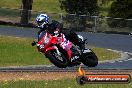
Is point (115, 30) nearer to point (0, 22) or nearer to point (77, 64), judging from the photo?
point (0, 22)

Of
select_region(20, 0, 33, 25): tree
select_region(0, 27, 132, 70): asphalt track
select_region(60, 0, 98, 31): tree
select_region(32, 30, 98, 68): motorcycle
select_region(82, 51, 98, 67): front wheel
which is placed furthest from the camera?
select_region(20, 0, 33, 25): tree

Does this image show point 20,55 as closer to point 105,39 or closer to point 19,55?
point 19,55

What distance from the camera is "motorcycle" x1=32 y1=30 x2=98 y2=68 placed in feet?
26.3

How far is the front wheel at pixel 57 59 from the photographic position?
8038 mm

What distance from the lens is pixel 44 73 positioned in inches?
1028

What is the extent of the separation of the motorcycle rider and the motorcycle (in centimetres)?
6

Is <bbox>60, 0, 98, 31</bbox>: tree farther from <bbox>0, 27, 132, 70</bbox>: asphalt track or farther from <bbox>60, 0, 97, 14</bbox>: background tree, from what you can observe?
<bbox>0, 27, 132, 70</bbox>: asphalt track

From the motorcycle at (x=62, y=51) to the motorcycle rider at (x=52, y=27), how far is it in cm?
6

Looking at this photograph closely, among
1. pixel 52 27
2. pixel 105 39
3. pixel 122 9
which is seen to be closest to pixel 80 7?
pixel 122 9

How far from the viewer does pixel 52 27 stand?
26.9ft

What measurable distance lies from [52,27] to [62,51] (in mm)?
480

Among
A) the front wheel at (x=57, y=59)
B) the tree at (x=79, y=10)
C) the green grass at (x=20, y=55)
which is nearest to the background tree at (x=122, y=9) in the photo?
the tree at (x=79, y=10)

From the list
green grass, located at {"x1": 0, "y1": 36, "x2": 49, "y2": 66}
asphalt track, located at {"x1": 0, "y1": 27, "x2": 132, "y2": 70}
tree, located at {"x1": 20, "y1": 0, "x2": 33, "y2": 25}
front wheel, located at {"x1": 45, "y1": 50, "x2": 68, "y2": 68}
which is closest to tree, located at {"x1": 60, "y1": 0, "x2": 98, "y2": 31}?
asphalt track, located at {"x1": 0, "y1": 27, "x2": 132, "y2": 70}

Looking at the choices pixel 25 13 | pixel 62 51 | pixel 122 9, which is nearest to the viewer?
pixel 62 51
